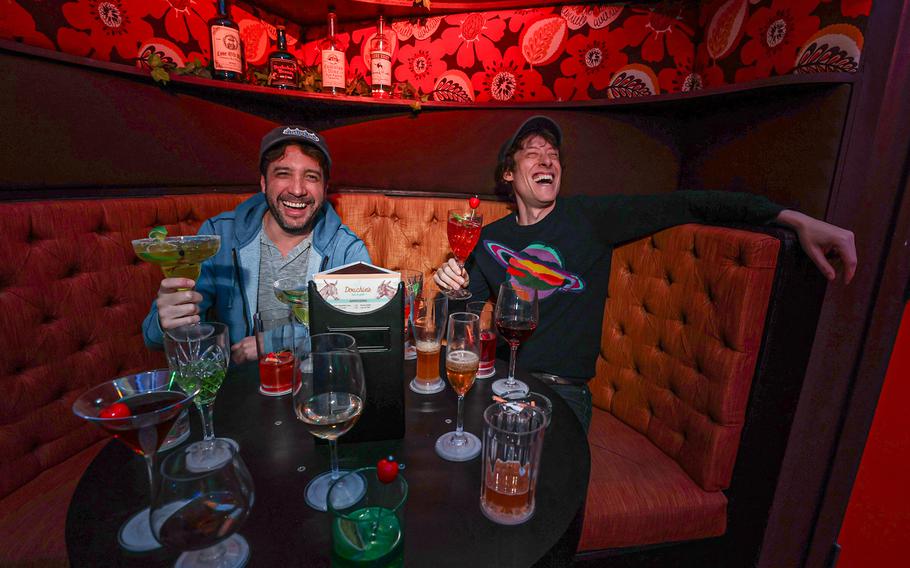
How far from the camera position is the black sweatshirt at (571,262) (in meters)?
1.76

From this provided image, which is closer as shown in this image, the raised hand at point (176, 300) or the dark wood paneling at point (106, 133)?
the raised hand at point (176, 300)

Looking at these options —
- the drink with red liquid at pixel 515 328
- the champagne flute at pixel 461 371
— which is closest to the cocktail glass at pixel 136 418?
the champagne flute at pixel 461 371

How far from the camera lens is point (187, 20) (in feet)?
6.82

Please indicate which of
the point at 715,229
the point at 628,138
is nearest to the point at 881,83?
the point at 715,229

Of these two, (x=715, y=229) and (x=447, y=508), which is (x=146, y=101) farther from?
(x=715, y=229)

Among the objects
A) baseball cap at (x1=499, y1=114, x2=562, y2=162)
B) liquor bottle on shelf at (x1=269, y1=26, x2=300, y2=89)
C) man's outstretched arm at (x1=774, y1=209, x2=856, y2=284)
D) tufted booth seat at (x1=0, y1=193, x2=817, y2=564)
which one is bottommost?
tufted booth seat at (x1=0, y1=193, x2=817, y2=564)

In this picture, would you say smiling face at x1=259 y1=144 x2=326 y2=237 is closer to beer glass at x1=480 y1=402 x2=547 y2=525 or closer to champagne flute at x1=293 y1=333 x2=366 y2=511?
champagne flute at x1=293 y1=333 x2=366 y2=511

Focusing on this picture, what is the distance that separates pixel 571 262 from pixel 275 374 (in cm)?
138

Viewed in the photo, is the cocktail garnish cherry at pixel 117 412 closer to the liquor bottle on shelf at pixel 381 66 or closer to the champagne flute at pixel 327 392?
the champagne flute at pixel 327 392

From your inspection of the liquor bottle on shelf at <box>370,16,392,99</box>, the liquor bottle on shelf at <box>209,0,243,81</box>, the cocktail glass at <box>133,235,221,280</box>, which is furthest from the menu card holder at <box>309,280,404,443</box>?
the liquor bottle on shelf at <box>370,16,392,99</box>

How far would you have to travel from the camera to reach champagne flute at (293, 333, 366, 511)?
2.47ft

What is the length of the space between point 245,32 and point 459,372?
2511mm

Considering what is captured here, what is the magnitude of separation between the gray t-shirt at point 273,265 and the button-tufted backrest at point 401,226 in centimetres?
53

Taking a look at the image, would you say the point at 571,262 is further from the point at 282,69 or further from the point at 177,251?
the point at 282,69
